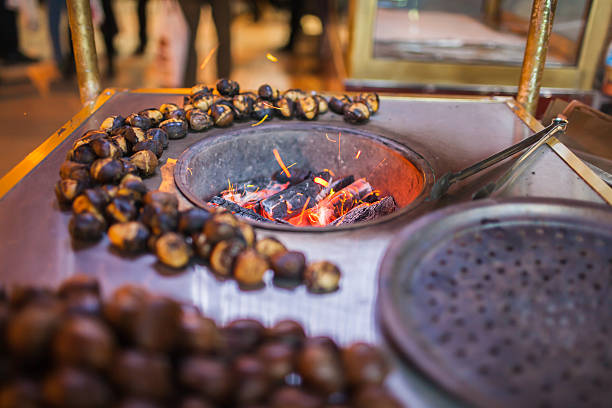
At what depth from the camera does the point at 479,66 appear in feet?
9.77

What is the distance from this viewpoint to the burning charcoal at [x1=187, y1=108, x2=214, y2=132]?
5.07 feet

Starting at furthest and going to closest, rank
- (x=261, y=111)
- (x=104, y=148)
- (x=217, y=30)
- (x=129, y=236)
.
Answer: (x=217, y=30)
(x=261, y=111)
(x=104, y=148)
(x=129, y=236)

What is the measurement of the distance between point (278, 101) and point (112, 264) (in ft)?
3.07

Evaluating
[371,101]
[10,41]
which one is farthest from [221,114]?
[10,41]

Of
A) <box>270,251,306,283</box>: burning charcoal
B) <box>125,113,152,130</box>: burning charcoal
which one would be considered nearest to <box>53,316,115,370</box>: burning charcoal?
<box>270,251,306,283</box>: burning charcoal

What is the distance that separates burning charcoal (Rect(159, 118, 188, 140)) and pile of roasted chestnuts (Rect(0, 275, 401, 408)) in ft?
2.65

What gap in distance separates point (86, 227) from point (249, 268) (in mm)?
369

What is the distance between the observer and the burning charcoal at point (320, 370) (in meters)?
0.69

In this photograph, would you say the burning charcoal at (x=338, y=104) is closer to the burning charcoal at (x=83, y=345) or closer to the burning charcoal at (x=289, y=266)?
the burning charcoal at (x=289, y=266)

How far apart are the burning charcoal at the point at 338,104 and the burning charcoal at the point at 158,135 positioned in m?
0.62

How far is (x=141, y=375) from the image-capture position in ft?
2.07

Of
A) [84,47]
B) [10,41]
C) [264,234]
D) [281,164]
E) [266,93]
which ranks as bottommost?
[10,41]

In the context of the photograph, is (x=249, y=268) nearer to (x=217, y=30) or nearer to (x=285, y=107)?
(x=285, y=107)

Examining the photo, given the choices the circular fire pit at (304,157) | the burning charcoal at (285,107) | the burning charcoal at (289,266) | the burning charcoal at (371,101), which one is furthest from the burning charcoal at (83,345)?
the burning charcoal at (371,101)
